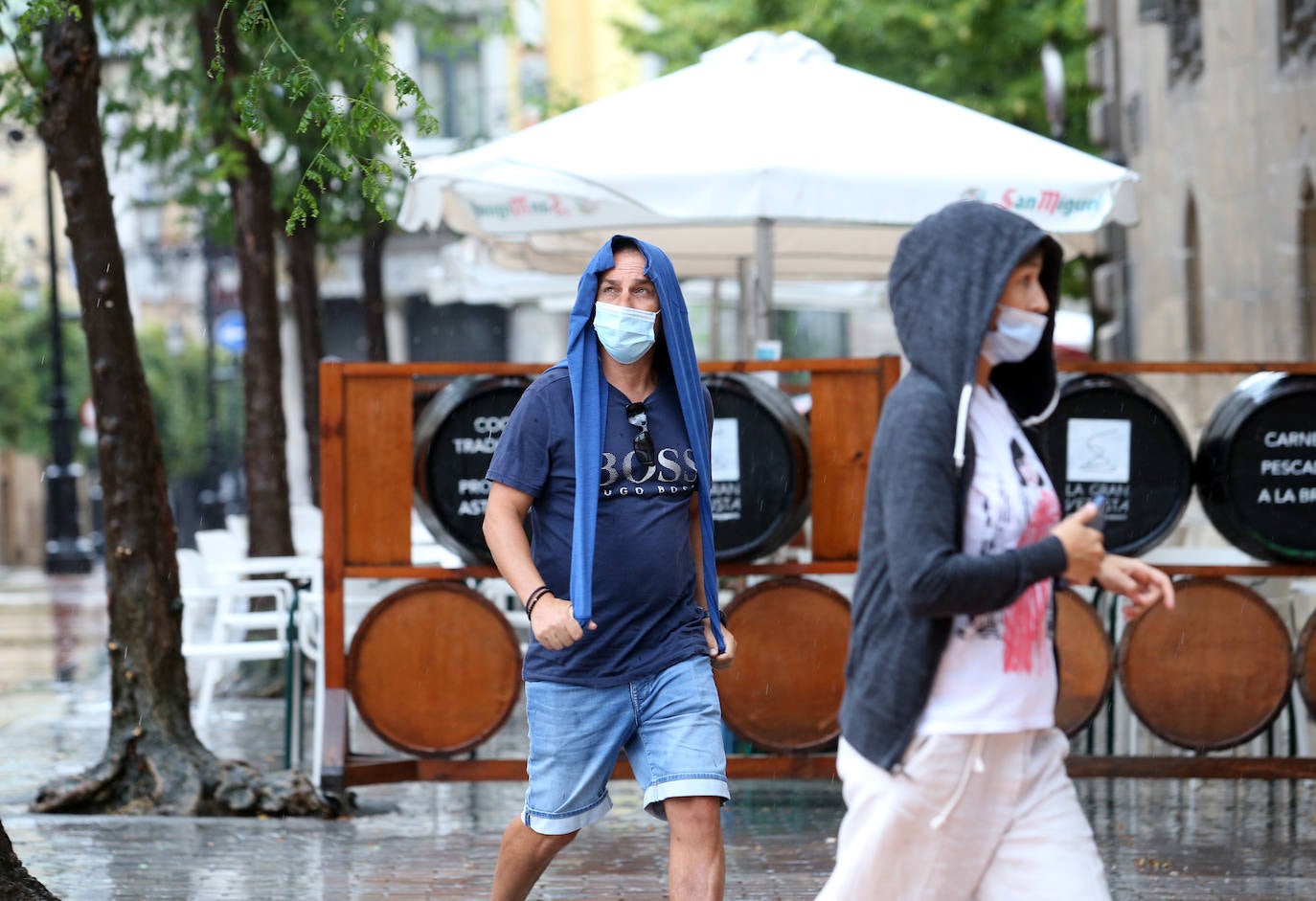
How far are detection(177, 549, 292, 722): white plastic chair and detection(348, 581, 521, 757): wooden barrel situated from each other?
131cm

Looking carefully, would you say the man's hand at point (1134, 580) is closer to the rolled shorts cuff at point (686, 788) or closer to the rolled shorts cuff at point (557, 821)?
the rolled shorts cuff at point (686, 788)

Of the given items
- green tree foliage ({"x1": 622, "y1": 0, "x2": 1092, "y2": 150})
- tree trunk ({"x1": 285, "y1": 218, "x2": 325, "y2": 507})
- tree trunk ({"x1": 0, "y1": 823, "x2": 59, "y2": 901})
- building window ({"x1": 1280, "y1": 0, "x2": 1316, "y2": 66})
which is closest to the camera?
tree trunk ({"x1": 0, "y1": 823, "x2": 59, "y2": 901})

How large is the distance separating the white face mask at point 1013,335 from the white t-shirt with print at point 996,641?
109 millimetres

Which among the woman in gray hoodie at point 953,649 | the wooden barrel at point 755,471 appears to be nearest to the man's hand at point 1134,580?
the woman in gray hoodie at point 953,649

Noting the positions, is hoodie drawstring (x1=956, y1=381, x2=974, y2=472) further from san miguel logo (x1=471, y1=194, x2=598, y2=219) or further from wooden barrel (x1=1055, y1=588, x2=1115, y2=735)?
san miguel logo (x1=471, y1=194, x2=598, y2=219)

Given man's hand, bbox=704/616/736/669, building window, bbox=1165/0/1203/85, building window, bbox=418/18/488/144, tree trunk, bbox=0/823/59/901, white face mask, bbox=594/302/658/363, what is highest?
building window, bbox=418/18/488/144

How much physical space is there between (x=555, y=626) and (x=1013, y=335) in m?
1.43

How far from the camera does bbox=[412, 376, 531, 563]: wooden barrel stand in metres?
7.08

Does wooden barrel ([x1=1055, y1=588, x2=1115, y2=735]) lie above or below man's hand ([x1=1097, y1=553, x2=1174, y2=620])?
below

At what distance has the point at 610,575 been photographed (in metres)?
4.52

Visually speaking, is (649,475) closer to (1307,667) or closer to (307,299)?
(1307,667)

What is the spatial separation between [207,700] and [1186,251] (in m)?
11.1

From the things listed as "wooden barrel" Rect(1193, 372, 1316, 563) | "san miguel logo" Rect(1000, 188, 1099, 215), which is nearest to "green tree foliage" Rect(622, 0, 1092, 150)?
"san miguel logo" Rect(1000, 188, 1099, 215)

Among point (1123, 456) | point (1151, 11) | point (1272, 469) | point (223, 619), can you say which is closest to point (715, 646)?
point (1123, 456)
